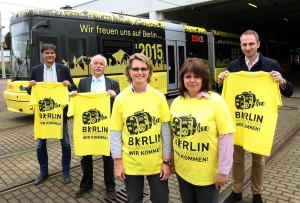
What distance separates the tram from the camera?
8547 millimetres

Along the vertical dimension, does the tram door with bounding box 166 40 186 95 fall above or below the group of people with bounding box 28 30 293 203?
above

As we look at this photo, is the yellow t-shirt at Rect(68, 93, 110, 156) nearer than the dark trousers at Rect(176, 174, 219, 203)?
No

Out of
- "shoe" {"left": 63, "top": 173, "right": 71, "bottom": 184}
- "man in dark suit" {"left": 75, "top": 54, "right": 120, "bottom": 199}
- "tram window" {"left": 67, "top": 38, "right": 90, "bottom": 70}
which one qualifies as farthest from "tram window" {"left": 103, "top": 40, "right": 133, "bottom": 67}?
"man in dark suit" {"left": 75, "top": 54, "right": 120, "bottom": 199}

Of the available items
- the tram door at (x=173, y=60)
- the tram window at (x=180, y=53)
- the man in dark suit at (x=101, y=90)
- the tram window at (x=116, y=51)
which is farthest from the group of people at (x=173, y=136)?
the tram window at (x=180, y=53)

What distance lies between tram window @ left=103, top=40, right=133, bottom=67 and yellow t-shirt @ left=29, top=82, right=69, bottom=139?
5762 millimetres

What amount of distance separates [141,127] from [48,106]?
238cm

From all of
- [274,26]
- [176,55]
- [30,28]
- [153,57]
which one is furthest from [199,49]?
[274,26]

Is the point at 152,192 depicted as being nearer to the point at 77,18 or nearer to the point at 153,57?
the point at 77,18

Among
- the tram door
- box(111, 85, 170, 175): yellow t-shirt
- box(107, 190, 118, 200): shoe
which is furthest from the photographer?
the tram door

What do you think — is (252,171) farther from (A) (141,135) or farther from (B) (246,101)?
(A) (141,135)

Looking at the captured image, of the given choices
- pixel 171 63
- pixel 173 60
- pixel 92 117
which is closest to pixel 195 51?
pixel 173 60

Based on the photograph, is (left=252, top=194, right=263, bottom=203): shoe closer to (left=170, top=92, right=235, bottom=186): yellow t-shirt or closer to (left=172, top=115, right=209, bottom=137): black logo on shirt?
(left=170, top=92, right=235, bottom=186): yellow t-shirt

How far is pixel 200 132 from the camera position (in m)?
2.37

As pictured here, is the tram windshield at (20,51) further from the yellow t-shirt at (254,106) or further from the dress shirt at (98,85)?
the yellow t-shirt at (254,106)
